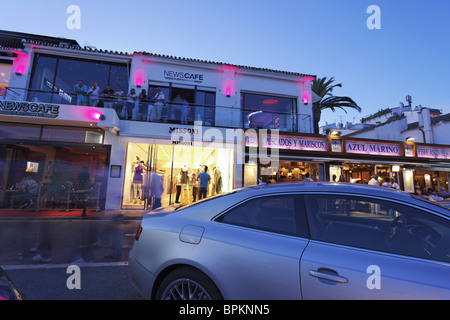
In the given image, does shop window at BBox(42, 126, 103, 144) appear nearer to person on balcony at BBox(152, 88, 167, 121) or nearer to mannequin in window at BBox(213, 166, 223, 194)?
person on balcony at BBox(152, 88, 167, 121)

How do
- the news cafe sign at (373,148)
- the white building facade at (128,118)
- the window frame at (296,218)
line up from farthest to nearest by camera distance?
the news cafe sign at (373,148) → the white building facade at (128,118) → the window frame at (296,218)

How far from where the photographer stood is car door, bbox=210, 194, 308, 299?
68.7 inches

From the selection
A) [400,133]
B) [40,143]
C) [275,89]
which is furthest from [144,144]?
[400,133]

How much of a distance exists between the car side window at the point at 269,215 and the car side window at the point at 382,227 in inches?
5.3

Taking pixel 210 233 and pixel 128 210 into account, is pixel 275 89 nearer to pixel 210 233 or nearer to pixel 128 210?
pixel 128 210

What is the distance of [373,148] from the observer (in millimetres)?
13602

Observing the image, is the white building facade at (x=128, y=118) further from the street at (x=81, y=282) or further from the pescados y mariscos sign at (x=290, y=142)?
the street at (x=81, y=282)

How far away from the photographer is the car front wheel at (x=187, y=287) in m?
1.92

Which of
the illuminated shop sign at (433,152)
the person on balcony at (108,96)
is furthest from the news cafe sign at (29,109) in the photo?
the illuminated shop sign at (433,152)

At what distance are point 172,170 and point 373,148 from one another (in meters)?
12.3

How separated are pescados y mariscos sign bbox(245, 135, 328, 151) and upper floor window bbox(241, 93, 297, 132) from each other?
0.68 m

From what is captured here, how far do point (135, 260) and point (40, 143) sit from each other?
12045mm

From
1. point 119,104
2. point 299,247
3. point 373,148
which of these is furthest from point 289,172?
point 299,247

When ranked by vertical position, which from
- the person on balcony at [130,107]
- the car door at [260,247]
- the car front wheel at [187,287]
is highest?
the person on balcony at [130,107]
